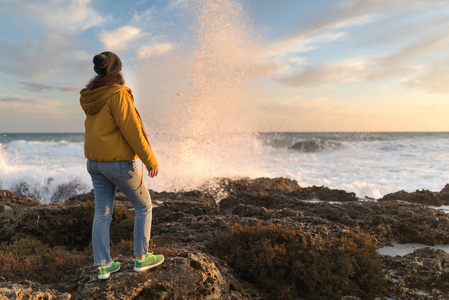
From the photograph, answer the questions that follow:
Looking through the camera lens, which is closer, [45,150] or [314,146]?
[45,150]

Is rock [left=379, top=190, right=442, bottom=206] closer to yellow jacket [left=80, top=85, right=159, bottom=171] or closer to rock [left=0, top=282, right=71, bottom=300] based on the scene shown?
yellow jacket [left=80, top=85, right=159, bottom=171]

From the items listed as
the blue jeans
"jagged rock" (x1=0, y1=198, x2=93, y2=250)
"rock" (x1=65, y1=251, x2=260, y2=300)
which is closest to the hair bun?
the blue jeans

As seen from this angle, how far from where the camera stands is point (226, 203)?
8234mm

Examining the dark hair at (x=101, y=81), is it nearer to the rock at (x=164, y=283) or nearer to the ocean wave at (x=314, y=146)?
the rock at (x=164, y=283)

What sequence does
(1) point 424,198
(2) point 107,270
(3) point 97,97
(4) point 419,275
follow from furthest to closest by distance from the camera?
(1) point 424,198 → (4) point 419,275 → (2) point 107,270 → (3) point 97,97

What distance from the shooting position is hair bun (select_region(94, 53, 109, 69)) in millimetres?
2768

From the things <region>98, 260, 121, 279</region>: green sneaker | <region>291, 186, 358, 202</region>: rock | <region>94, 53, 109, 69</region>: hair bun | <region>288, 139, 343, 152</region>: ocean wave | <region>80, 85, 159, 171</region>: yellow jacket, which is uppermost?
<region>94, 53, 109, 69</region>: hair bun

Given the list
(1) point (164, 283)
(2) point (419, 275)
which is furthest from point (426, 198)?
(1) point (164, 283)

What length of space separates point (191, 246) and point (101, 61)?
2801 mm

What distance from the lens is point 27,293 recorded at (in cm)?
266

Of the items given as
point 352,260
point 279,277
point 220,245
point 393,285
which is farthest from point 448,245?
point 220,245

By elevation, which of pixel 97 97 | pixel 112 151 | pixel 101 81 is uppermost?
pixel 101 81

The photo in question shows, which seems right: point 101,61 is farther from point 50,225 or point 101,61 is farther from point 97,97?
point 50,225

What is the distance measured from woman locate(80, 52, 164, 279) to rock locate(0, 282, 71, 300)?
0.42 m
